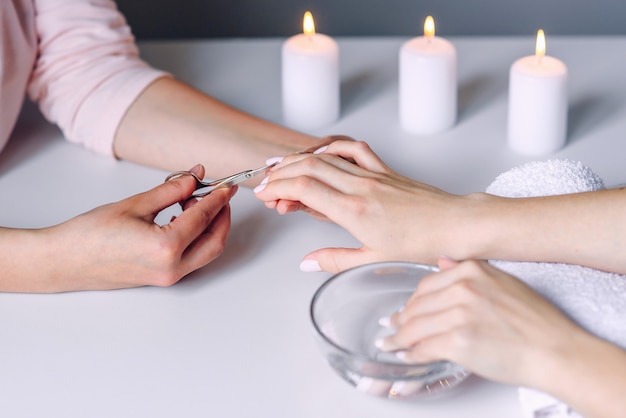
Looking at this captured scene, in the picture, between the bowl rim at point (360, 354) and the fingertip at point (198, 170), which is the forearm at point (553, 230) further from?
the fingertip at point (198, 170)

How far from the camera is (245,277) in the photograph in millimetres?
853

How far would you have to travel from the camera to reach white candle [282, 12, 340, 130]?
1098 millimetres

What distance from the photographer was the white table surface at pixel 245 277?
71 centimetres

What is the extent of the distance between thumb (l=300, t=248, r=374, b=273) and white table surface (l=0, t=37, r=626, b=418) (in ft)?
0.06

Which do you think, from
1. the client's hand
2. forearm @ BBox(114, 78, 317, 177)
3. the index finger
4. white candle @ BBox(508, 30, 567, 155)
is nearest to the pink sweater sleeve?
forearm @ BBox(114, 78, 317, 177)

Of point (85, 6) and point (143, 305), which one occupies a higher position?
point (85, 6)

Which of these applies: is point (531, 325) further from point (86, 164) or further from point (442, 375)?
point (86, 164)

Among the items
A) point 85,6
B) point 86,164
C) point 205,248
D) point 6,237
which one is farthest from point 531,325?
point 85,6

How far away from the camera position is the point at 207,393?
71cm

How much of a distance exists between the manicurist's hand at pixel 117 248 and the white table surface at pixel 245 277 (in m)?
0.02

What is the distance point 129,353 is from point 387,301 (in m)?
0.22

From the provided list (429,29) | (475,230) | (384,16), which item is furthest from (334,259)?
(384,16)

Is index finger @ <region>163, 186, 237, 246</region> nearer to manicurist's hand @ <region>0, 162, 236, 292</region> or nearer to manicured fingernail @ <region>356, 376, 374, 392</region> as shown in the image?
manicurist's hand @ <region>0, 162, 236, 292</region>

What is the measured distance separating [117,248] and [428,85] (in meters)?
0.44
